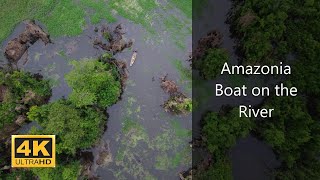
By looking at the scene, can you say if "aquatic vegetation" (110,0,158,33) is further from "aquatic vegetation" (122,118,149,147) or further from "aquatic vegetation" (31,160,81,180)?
"aquatic vegetation" (31,160,81,180)

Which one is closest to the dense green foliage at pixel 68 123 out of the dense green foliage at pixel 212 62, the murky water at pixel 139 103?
the murky water at pixel 139 103

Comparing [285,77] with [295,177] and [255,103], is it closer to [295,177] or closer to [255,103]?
[255,103]

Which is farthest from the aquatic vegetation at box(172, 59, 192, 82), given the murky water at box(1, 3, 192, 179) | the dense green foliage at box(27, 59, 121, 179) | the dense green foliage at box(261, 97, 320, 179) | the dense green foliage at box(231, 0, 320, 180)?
the dense green foliage at box(261, 97, 320, 179)

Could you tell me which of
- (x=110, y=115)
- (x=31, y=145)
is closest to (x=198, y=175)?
(x=110, y=115)

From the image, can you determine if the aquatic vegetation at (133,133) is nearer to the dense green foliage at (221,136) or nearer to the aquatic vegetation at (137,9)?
the dense green foliage at (221,136)

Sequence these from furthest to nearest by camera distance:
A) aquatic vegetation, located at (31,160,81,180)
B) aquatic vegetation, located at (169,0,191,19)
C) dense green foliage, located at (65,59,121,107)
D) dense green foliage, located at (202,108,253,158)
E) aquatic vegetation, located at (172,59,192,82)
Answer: aquatic vegetation, located at (169,0,191,19) → aquatic vegetation, located at (172,59,192,82) → dense green foliage, located at (65,59,121,107) → aquatic vegetation, located at (31,160,81,180) → dense green foliage, located at (202,108,253,158)

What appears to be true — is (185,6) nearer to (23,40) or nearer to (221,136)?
(221,136)

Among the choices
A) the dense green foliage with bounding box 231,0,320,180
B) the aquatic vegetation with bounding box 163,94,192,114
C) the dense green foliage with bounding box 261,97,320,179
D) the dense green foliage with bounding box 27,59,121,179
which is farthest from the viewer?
the aquatic vegetation with bounding box 163,94,192,114
